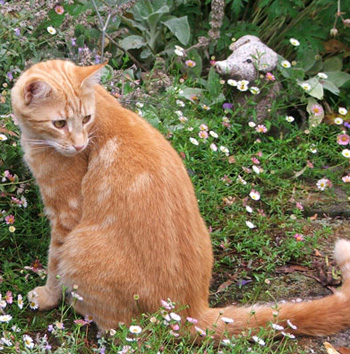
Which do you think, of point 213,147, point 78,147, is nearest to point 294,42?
point 213,147

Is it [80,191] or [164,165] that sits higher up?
[164,165]

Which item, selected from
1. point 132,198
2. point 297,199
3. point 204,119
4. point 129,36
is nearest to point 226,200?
point 297,199

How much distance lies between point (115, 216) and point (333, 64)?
3145 mm

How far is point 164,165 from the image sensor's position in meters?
3.27

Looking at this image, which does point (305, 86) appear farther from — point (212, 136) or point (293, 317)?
point (293, 317)

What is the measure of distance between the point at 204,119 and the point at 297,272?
5.07ft

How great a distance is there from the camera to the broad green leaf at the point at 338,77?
540 cm

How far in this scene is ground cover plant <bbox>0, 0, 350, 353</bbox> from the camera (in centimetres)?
335

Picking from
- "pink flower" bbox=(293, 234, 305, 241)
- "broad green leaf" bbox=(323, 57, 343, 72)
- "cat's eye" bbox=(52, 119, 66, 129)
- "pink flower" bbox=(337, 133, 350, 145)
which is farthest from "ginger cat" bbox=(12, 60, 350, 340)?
"broad green leaf" bbox=(323, 57, 343, 72)

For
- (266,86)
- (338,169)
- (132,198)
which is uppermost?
(132,198)

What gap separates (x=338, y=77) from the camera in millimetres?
5430

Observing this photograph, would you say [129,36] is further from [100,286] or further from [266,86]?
[100,286]

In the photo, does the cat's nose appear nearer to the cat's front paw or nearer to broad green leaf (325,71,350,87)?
the cat's front paw

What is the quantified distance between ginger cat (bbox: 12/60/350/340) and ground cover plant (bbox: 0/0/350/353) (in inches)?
5.3
